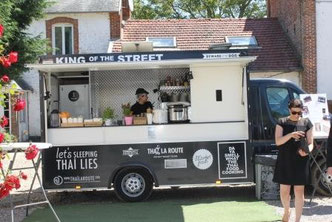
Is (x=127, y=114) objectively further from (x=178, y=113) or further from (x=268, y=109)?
(x=268, y=109)

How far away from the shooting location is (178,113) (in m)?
10.3

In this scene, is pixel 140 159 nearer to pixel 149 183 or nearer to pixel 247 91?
pixel 149 183

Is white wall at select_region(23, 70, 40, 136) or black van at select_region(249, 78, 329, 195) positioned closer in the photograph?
black van at select_region(249, 78, 329, 195)

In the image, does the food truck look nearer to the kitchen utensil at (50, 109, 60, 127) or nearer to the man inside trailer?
the kitchen utensil at (50, 109, 60, 127)

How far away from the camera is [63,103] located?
37.2 ft

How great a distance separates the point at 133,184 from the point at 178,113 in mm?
1536

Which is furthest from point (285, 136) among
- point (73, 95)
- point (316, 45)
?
point (316, 45)

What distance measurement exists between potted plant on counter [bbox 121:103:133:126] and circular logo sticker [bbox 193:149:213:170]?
4.39 ft

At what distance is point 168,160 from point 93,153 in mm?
1359

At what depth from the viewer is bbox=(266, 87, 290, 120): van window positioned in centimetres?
1045

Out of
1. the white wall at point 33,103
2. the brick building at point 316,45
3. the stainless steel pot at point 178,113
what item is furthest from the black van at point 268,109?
the white wall at point 33,103

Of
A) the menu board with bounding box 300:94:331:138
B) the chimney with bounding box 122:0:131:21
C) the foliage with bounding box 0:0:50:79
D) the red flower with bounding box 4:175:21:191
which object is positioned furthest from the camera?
the chimney with bounding box 122:0:131:21

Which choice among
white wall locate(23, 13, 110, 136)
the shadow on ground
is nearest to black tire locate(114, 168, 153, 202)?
the shadow on ground

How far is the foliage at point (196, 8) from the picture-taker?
41344 millimetres
